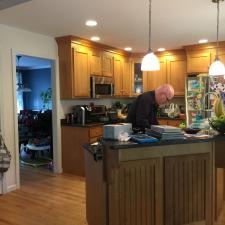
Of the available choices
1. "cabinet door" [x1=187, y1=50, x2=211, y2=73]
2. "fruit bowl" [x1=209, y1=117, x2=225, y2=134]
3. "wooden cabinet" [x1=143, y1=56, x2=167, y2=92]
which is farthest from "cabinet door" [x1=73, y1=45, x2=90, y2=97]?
"fruit bowl" [x1=209, y1=117, x2=225, y2=134]

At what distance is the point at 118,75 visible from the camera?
5.73 metres

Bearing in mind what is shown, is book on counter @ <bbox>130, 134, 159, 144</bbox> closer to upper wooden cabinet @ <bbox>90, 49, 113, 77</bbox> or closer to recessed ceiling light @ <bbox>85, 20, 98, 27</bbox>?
recessed ceiling light @ <bbox>85, 20, 98, 27</bbox>

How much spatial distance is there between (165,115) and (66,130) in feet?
7.76

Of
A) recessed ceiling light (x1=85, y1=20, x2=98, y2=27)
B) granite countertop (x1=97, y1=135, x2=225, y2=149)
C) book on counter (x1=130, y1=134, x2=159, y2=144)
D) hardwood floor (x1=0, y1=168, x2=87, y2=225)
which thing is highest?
recessed ceiling light (x1=85, y1=20, x2=98, y2=27)

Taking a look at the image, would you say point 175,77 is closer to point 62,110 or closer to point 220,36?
point 220,36

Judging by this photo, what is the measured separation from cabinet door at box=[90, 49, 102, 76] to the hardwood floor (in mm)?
1997

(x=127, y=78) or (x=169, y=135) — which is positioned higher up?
(x=127, y=78)

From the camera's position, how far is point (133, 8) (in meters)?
3.13

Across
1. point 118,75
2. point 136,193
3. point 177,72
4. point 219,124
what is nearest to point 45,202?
point 136,193

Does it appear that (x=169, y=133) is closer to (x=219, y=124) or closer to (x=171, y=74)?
(x=219, y=124)

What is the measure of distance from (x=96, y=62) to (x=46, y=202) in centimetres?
271

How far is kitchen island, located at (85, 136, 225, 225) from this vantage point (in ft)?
7.23

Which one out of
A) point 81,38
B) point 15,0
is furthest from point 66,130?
point 15,0

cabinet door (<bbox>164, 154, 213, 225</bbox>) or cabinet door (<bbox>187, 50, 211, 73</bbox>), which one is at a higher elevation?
cabinet door (<bbox>187, 50, 211, 73</bbox>)
